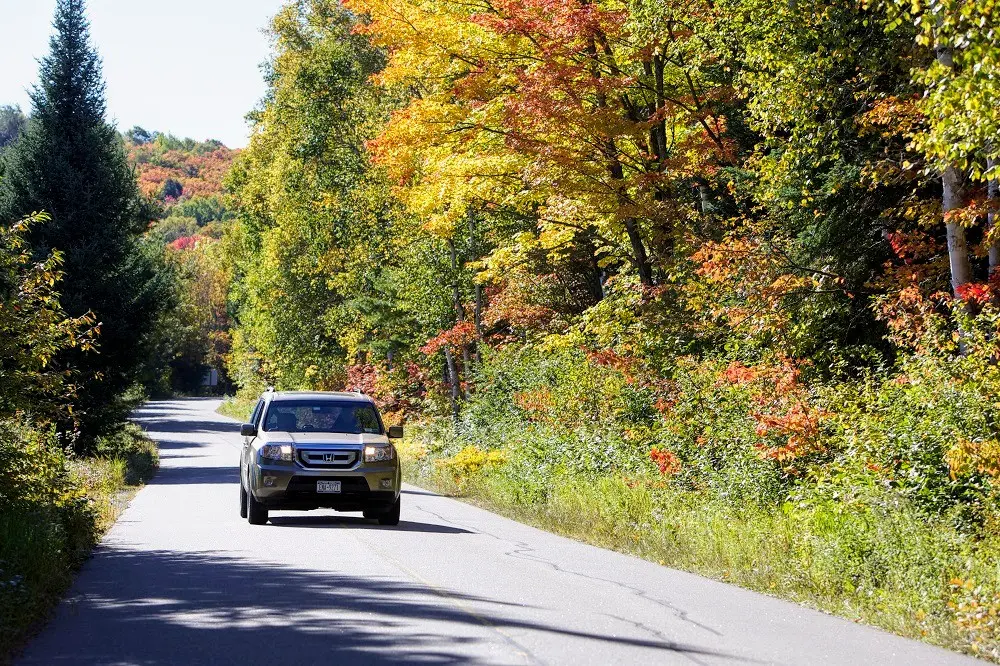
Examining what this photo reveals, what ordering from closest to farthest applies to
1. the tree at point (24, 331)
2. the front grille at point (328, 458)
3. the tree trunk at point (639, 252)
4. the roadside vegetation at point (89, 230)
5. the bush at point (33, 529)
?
the bush at point (33, 529) → the tree at point (24, 331) → the front grille at point (328, 458) → the tree trunk at point (639, 252) → the roadside vegetation at point (89, 230)

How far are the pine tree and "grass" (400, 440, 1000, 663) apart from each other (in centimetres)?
2096

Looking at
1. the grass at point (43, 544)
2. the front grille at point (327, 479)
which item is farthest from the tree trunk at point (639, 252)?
the grass at point (43, 544)

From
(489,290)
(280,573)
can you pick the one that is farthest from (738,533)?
(489,290)

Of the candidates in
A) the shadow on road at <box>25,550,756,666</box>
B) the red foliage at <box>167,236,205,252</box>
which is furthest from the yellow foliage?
the red foliage at <box>167,236,205,252</box>

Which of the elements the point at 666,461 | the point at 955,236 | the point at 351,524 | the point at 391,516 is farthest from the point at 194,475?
the point at 955,236

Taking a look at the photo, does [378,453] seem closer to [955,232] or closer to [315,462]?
[315,462]

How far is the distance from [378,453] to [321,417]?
1426mm

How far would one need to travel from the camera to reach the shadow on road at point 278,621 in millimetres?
8508

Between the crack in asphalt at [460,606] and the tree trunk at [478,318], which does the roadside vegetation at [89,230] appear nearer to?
the tree trunk at [478,318]

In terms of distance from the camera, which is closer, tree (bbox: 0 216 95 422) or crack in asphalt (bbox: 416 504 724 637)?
crack in asphalt (bbox: 416 504 724 637)

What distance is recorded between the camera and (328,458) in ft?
58.8

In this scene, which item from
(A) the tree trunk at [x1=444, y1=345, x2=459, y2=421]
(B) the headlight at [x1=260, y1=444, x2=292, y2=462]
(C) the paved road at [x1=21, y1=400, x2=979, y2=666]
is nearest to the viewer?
(C) the paved road at [x1=21, y1=400, x2=979, y2=666]

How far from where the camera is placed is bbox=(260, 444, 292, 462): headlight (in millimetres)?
17703

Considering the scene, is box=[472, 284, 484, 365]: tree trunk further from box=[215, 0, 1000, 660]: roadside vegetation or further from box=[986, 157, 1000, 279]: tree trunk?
box=[986, 157, 1000, 279]: tree trunk
